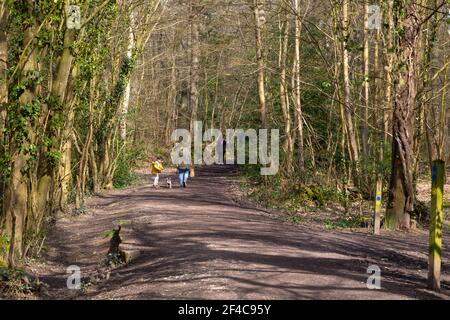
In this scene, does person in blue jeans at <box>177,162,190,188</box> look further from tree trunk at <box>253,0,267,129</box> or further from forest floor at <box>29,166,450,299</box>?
forest floor at <box>29,166,450,299</box>

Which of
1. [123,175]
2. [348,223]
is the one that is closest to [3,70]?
[348,223]

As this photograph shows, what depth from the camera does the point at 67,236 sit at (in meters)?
18.0

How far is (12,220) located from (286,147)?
1502cm

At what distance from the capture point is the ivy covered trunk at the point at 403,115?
16.4 metres

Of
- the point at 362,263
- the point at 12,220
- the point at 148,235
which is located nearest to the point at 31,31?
the point at 12,220

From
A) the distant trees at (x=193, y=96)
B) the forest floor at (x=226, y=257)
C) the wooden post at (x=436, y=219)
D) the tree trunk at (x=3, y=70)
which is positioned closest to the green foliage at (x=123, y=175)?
the distant trees at (x=193, y=96)

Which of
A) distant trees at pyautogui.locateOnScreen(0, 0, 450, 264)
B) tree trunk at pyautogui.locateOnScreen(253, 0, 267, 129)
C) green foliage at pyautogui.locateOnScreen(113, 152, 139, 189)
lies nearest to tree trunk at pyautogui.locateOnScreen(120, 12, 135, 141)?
distant trees at pyautogui.locateOnScreen(0, 0, 450, 264)

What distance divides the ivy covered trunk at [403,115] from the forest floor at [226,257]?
617 mm

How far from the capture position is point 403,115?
1656 cm

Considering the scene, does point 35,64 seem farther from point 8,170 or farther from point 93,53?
point 93,53

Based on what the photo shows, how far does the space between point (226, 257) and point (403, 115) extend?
7.12 m

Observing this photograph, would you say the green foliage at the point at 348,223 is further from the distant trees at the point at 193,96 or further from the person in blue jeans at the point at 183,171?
the person in blue jeans at the point at 183,171

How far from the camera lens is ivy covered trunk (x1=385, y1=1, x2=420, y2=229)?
53.7ft

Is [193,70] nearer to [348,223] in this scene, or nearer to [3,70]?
[348,223]
